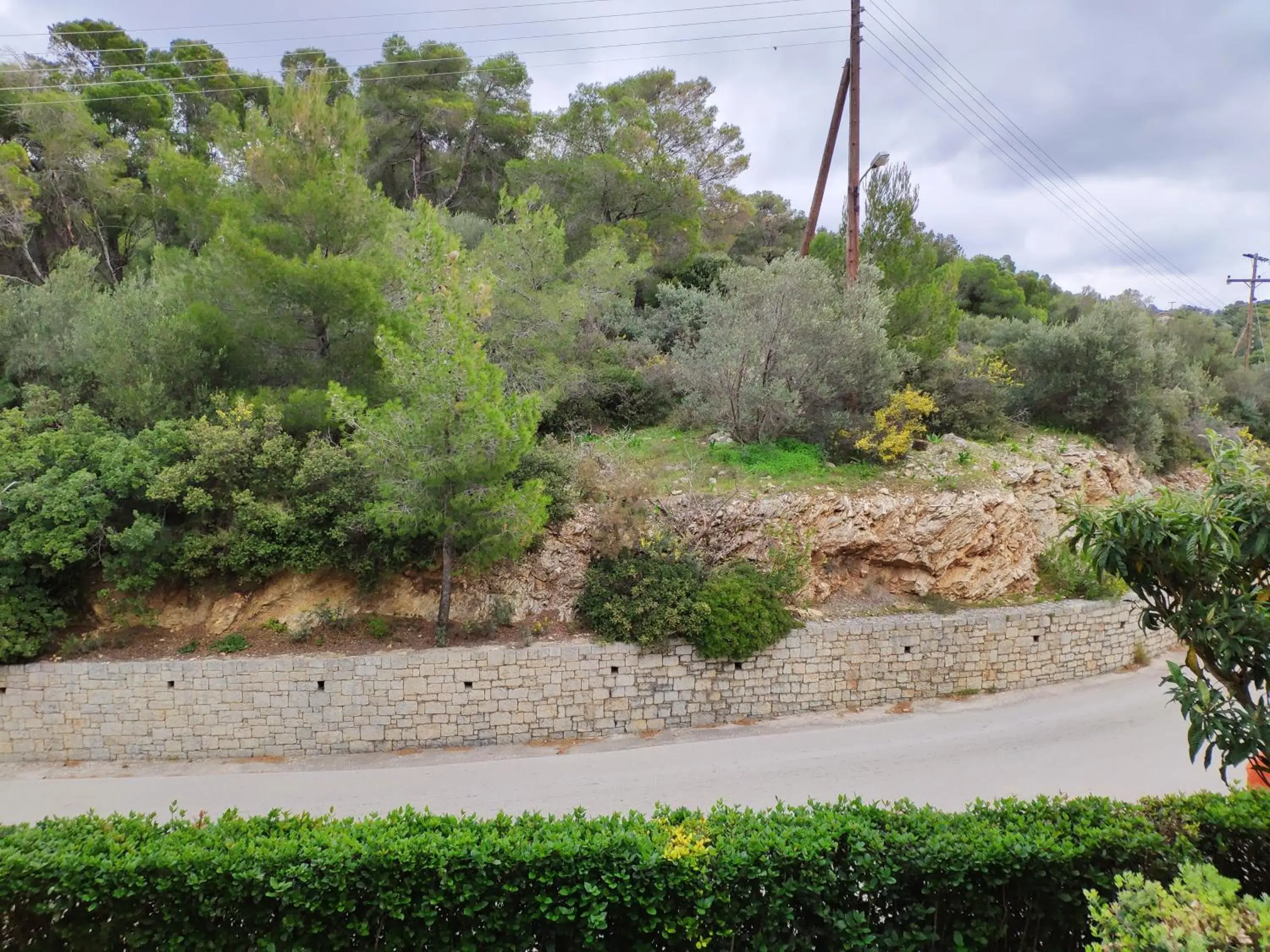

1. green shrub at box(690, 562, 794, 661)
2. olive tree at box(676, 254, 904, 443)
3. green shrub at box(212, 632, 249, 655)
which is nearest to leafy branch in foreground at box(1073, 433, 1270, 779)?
green shrub at box(690, 562, 794, 661)

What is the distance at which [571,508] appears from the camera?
437 inches

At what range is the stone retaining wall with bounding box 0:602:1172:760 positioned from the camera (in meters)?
9.13

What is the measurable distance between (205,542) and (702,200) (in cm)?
1823

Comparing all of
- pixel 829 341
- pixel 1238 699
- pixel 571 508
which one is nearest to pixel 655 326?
pixel 829 341

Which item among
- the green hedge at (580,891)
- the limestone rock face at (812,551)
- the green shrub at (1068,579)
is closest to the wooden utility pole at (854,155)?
the limestone rock face at (812,551)

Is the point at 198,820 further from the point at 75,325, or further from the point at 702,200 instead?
the point at 702,200

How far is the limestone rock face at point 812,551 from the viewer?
34.0ft

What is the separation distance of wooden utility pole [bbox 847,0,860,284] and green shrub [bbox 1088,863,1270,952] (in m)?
13.0

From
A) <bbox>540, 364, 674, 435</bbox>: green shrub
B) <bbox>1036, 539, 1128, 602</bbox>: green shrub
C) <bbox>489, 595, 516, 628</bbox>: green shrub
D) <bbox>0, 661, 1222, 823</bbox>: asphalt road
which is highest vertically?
<bbox>540, 364, 674, 435</bbox>: green shrub

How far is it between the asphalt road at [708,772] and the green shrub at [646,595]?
1532 millimetres

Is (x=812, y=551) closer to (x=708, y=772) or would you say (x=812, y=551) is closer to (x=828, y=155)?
(x=708, y=772)

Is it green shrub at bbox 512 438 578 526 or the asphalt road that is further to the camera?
green shrub at bbox 512 438 578 526

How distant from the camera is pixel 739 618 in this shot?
9.88 meters

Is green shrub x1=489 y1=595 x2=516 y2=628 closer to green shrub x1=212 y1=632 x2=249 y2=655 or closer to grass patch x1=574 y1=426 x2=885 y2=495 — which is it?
grass patch x1=574 y1=426 x2=885 y2=495
